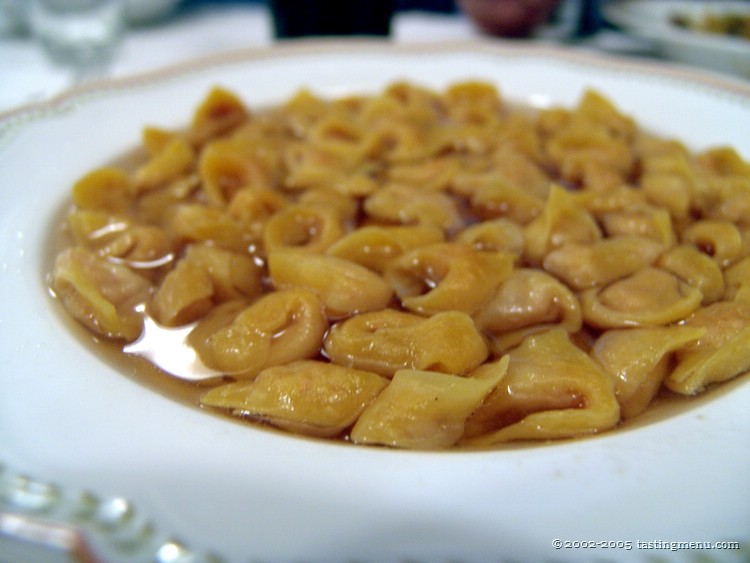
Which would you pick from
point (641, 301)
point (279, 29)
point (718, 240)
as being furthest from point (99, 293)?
point (279, 29)

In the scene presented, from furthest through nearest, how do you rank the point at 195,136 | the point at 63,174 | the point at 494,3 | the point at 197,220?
the point at 494,3
the point at 195,136
the point at 63,174
the point at 197,220

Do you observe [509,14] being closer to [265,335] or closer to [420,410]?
[265,335]

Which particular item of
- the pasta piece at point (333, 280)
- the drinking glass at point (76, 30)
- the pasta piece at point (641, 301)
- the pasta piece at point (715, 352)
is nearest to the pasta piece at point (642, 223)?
the pasta piece at point (641, 301)

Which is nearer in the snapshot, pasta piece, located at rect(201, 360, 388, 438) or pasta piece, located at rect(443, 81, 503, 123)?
pasta piece, located at rect(201, 360, 388, 438)

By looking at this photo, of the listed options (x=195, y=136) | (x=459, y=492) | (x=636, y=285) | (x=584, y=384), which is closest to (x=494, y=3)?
(x=195, y=136)

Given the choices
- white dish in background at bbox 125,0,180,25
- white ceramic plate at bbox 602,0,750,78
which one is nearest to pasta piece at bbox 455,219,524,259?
white ceramic plate at bbox 602,0,750,78

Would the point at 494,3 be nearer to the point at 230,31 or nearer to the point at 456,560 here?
the point at 230,31

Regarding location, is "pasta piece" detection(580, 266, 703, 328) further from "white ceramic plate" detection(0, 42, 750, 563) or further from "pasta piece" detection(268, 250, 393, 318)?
"pasta piece" detection(268, 250, 393, 318)
